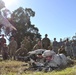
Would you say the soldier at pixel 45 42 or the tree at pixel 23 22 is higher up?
the tree at pixel 23 22

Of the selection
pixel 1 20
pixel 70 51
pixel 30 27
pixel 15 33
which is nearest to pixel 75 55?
pixel 70 51

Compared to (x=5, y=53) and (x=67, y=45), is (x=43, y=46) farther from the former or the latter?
(x=5, y=53)

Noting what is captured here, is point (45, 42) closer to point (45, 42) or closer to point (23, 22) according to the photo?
point (45, 42)

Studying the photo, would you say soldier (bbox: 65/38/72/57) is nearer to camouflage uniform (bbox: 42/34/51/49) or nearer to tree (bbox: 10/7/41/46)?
camouflage uniform (bbox: 42/34/51/49)

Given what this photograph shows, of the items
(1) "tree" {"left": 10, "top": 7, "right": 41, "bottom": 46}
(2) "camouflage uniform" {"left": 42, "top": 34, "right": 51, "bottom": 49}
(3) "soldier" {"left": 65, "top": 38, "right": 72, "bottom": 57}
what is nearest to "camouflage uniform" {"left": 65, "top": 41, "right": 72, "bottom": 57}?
(3) "soldier" {"left": 65, "top": 38, "right": 72, "bottom": 57}

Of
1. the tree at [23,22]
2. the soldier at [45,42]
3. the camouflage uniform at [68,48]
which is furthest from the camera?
the tree at [23,22]

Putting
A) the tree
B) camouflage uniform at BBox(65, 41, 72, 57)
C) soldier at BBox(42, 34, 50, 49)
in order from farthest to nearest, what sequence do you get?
the tree → soldier at BBox(42, 34, 50, 49) → camouflage uniform at BBox(65, 41, 72, 57)

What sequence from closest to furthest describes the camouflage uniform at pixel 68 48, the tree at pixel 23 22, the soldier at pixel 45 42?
Answer: the camouflage uniform at pixel 68 48, the soldier at pixel 45 42, the tree at pixel 23 22

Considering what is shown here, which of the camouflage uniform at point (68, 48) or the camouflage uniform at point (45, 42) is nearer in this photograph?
the camouflage uniform at point (68, 48)

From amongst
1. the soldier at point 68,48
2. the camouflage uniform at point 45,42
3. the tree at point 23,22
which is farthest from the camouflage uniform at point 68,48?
the tree at point 23,22

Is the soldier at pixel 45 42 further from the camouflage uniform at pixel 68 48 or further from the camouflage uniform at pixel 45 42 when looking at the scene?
the camouflage uniform at pixel 68 48

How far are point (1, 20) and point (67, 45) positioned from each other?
372 inches

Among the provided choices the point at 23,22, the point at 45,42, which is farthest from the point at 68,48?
the point at 23,22

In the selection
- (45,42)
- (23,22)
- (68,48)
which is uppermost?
(23,22)
